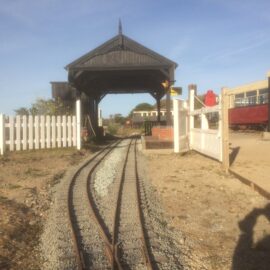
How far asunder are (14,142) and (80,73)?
262 inches

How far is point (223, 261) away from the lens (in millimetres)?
4426

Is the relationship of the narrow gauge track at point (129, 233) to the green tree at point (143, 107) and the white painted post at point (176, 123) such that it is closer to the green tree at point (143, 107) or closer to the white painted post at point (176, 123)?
the white painted post at point (176, 123)

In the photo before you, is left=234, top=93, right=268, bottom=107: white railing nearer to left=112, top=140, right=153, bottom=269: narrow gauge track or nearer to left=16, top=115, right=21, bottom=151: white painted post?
left=16, top=115, right=21, bottom=151: white painted post

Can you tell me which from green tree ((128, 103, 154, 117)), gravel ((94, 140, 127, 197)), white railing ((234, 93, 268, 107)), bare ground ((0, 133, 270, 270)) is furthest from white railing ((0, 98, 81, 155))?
green tree ((128, 103, 154, 117))

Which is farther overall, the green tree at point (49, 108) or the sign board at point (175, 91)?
the green tree at point (49, 108)

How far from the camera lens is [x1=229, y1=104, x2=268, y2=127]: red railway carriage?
90.8 feet

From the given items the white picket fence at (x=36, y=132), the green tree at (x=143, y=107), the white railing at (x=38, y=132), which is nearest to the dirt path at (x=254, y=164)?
the white railing at (x=38, y=132)

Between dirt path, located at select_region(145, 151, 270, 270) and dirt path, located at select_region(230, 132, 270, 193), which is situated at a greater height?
dirt path, located at select_region(230, 132, 270, 193)

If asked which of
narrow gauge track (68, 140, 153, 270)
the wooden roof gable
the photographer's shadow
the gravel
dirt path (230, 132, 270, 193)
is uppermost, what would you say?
the wooden roof gable

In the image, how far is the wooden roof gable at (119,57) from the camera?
64.2ft

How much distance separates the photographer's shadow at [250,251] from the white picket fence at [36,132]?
11.3m

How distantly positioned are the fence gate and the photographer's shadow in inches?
359

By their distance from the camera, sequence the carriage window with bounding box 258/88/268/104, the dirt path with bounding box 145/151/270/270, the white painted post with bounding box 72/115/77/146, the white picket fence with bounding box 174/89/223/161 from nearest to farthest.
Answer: the dirt path with bounding box 145/151/270/270, the white picket fence with bounding box 174/89/223/161, the white painted post with bounding box 72/115/77/146, the carriage window with bounding box 258/88/268/104

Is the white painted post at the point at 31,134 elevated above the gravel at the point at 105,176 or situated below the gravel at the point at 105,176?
above
